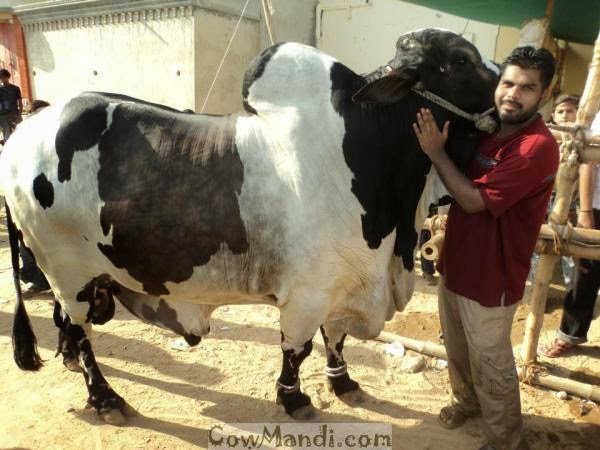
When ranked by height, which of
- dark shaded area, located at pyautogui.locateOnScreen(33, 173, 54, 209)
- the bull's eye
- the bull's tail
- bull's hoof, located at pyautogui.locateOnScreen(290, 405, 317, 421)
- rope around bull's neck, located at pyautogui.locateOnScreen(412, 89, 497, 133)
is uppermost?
the bull's eye

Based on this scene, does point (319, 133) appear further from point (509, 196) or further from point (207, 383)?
point (207, 383)

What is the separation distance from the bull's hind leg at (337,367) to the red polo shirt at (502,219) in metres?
0.85

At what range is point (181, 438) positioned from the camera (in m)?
2.56

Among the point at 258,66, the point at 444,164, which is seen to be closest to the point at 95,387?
the point at 258,66

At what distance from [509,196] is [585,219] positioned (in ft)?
5.66

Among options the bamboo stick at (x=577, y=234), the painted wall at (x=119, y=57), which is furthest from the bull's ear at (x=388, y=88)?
the painted wall at (x=119, y=57)

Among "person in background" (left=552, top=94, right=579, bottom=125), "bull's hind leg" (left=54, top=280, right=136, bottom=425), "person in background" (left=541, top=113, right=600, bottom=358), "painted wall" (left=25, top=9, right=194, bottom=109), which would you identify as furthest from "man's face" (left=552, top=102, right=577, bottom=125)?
"painted wall" (left=25, top=9, right=194, bottom=109)

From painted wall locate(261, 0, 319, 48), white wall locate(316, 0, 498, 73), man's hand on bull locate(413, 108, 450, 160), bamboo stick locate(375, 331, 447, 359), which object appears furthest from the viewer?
painted wall locate(261, 0, 319, 48)

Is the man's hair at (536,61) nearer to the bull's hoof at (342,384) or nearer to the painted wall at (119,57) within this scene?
the bull's hoof at (342,384)

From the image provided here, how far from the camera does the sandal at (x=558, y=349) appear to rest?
10.8 feet

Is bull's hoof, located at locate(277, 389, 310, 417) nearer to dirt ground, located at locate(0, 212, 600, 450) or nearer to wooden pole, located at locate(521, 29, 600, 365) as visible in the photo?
dirt ground, located at locate(0, 212, 600, 450)

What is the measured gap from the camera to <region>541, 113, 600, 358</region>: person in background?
10.3ft

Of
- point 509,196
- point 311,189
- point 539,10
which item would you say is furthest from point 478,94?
point 539,10

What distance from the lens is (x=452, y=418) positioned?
8.61ft
